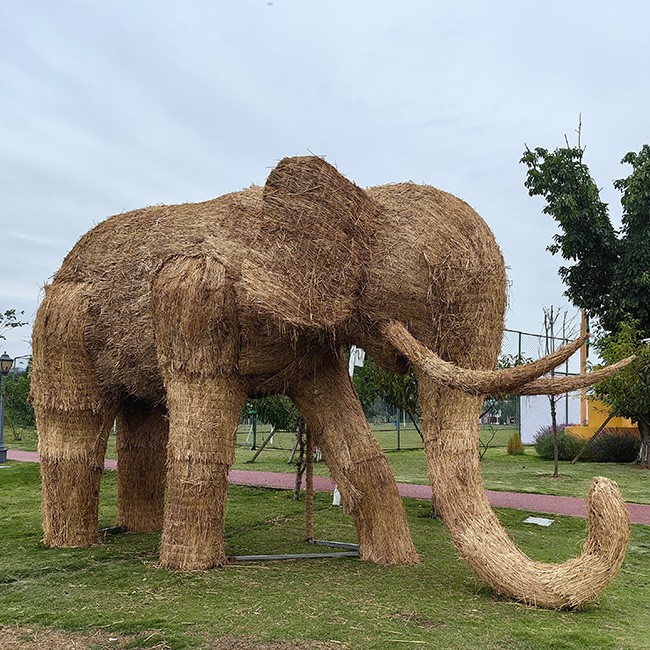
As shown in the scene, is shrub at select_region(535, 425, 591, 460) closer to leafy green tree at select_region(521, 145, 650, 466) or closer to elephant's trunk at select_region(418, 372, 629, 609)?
leafy green tree at select_region(521, 145, 650, 466)

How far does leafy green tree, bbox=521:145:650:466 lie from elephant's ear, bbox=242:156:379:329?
46.4ft

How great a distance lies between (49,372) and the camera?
644 centimetres

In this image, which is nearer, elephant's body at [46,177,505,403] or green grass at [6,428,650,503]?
elephant's body at [46,177,505,403]

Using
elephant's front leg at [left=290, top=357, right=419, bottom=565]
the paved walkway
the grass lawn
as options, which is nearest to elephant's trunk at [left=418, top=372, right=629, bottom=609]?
the grass lawn

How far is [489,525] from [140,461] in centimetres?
390

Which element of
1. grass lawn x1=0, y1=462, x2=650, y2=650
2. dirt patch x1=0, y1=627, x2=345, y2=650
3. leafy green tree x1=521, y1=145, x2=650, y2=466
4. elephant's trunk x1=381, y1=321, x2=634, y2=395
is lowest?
dirt patch x1=0, y1=627, x2=345, y2=650

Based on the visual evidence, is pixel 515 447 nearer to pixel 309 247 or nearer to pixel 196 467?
pixel 196 467

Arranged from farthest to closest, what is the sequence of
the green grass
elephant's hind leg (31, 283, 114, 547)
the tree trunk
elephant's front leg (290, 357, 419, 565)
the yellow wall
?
the yellow wall, the tree trunk, the green grass, elephant's hind leg (31, 283, 114, 547), elephant's front leg (290, 357, 419, 565)

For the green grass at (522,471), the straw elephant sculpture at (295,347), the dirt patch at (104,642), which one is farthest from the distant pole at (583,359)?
the dirt patch at (104,642)

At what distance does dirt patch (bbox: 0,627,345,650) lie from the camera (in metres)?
3.99

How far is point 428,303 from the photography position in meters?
4.85

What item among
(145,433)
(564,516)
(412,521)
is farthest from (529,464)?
(145,433)

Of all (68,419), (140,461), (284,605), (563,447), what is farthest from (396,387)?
(563,447)

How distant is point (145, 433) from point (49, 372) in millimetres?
1152
